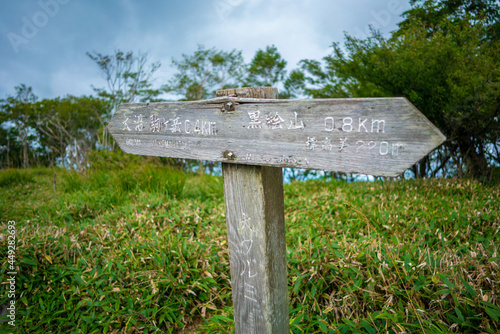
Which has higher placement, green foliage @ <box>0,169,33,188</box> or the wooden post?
green foliage @ <box>0,169,33,188</box>

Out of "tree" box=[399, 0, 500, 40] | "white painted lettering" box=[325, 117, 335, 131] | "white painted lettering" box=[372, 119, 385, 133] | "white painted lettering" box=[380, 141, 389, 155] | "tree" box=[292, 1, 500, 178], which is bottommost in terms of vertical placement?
"white painted lettering" box=[380, 141, 389, 155]

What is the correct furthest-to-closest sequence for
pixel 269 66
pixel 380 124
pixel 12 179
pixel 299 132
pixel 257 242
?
pixel 269 66 < pixel 12 179 < pixel 257 242 < pixel 299 132 < pixel 380 124

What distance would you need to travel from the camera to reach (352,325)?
176 centimetres

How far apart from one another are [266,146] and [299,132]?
0.16 metres

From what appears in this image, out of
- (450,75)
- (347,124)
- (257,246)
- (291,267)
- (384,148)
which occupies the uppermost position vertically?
(450,75)

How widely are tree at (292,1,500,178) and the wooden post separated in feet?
14.6

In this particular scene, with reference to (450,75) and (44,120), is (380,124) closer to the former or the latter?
(450,75)

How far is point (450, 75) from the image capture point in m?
4.96

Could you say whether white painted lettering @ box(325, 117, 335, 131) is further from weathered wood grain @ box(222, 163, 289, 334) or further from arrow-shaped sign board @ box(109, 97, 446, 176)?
weathered wood grain @ box(222, 163, 289, 334)

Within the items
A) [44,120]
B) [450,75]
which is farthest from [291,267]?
[44,120]

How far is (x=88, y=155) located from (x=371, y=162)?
6793 mm

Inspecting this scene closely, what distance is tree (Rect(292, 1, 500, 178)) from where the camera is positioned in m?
4.73

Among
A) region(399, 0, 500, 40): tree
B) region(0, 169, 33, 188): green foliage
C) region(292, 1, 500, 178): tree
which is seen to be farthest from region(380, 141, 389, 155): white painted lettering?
region(0, 169, 33, 188): green foliage

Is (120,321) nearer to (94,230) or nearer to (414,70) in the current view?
(94,230)
